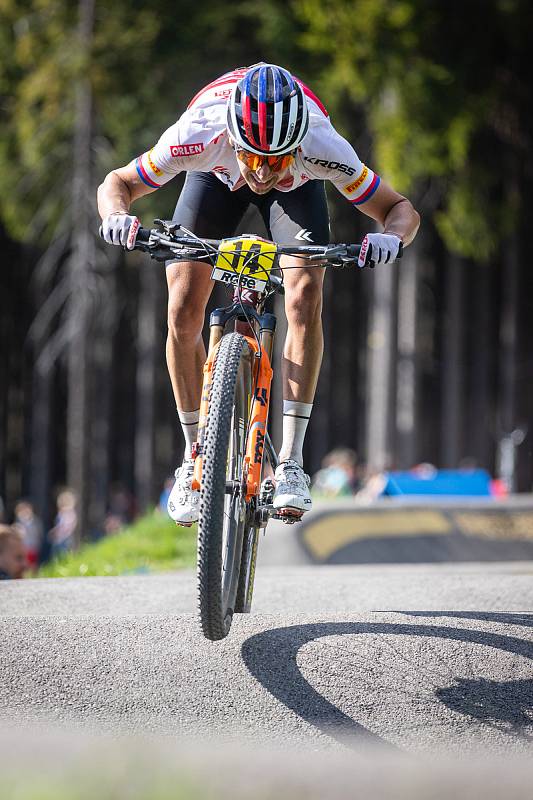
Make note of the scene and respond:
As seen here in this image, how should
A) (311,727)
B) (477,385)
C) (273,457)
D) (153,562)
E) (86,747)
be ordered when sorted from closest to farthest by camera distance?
(86,747) < (311,727) < (273,457) < (153,562) < (477,385)

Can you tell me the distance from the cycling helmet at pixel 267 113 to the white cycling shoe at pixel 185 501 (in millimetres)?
1564

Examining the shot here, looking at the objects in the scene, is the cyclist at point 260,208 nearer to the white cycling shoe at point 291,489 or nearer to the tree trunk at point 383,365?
the white cycling shoe at point 291,489

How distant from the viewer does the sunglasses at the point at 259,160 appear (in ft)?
15.9

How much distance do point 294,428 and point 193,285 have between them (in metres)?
0.89

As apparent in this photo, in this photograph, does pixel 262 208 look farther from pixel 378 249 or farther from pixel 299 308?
pixel 378 249

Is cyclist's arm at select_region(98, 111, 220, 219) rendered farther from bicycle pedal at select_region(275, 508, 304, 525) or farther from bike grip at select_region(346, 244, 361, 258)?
bicycle pedal at select_region(275, 508, 304, 525)

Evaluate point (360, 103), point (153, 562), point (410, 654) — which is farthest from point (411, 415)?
point (410, 654)

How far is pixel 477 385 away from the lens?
29812mm

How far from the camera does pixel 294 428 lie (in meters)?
5.39

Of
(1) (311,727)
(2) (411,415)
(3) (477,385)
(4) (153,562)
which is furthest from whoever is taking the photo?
(3) (477,385)

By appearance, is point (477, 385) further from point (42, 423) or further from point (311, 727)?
point (311, 727)

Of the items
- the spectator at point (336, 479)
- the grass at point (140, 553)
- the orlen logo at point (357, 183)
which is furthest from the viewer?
the spectator at point (336, 479)

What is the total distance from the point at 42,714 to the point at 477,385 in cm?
2645

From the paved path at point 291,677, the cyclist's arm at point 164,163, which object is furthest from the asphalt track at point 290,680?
the cyclist's arm at point 164,163
